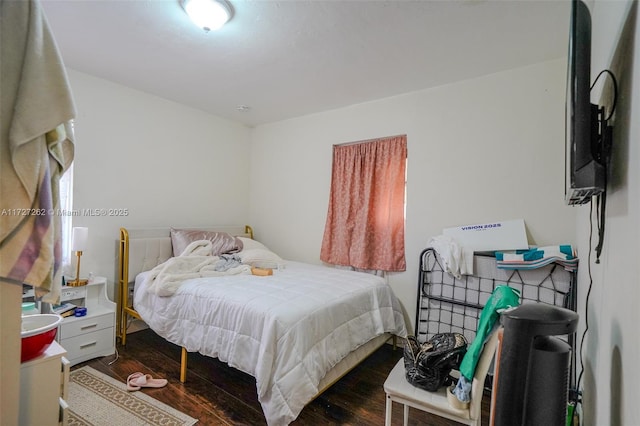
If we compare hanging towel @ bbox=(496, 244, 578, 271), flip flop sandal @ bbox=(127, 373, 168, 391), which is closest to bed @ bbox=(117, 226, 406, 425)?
flip flop sandal @ bbox=(127, 373, 168, 391)

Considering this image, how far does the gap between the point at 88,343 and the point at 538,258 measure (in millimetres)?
3699

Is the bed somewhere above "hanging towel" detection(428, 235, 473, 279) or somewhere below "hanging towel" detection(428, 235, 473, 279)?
below

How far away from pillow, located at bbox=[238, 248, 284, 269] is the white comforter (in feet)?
0.95

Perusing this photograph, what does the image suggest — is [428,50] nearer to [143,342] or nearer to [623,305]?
[623,305]

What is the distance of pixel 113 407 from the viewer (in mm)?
1923

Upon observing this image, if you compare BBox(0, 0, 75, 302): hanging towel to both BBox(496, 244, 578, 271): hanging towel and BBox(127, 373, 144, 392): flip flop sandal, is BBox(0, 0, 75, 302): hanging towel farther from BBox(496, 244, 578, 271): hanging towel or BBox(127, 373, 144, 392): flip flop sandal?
BBox(496, 244, 578, 271): hanging towel

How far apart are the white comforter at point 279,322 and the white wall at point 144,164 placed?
0.76 m

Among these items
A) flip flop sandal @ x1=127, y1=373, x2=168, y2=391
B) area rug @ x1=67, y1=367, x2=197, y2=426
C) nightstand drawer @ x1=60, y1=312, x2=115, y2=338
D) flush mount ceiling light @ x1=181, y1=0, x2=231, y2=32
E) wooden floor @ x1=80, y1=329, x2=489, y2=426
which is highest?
flush mount ceiling light @ x1=181, y1=0, x2=231, y2=32

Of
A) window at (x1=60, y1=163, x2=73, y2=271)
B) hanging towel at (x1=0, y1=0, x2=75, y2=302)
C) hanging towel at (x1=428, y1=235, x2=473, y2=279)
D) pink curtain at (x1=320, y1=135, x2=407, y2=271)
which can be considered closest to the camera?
hanging towel at (x1=0, y1=0, x2=75, y2=302)

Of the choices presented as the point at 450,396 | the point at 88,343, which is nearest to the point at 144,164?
the point at 88,343

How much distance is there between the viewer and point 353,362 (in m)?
2.23

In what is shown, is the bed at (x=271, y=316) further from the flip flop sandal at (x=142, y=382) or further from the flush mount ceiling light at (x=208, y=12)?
the flush mount ceiling light at (x=208, y=12)

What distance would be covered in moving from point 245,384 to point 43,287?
5.75 ft

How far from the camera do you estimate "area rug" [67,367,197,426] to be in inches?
70.9
